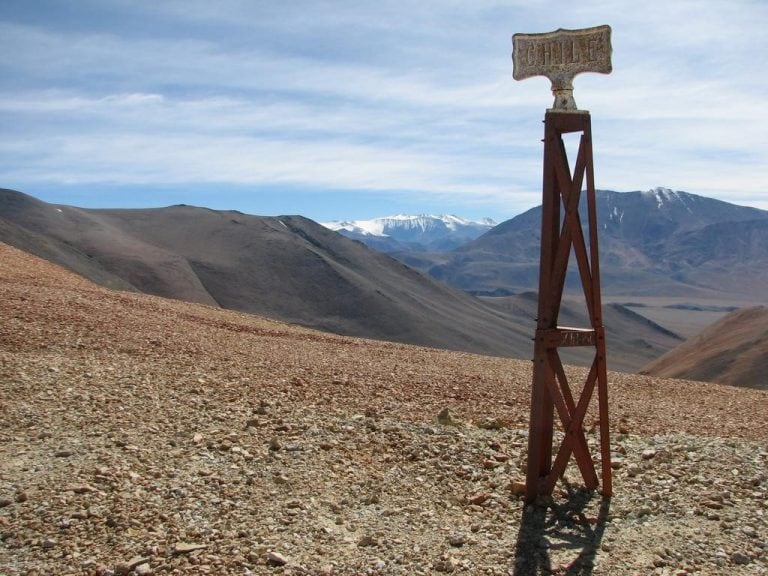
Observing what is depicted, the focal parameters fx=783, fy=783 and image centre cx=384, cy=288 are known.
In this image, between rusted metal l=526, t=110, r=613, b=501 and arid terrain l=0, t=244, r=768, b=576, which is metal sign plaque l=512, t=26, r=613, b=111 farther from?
arid terrain l=0, t=244, r=768, b=576

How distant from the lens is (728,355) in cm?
3966

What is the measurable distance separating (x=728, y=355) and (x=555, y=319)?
121ft

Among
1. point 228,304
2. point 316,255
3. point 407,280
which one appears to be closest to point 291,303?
point 228,304

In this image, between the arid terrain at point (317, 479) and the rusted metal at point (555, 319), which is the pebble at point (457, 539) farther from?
the rusted metal at point (555, 319)

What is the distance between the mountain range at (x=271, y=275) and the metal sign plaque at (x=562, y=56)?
43982mm

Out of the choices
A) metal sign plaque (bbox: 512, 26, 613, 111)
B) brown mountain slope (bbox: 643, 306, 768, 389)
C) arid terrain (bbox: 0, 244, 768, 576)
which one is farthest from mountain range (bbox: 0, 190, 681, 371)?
metal sign plaque (bbox: 512, 26, 613, 111)

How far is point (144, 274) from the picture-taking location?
61.1 meters

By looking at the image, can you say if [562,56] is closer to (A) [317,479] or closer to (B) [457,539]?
(B) [457,539]

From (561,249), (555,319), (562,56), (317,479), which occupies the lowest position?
(317,479)

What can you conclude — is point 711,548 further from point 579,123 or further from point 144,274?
point 144,274

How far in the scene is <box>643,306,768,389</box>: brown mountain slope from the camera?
35.5m

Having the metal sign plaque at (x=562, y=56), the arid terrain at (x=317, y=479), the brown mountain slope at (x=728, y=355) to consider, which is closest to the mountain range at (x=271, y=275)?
the brown mountain slope at (x=728, y=355)

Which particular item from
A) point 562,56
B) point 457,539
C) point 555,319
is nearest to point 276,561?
point 457,539

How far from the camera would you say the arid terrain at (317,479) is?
538cm
